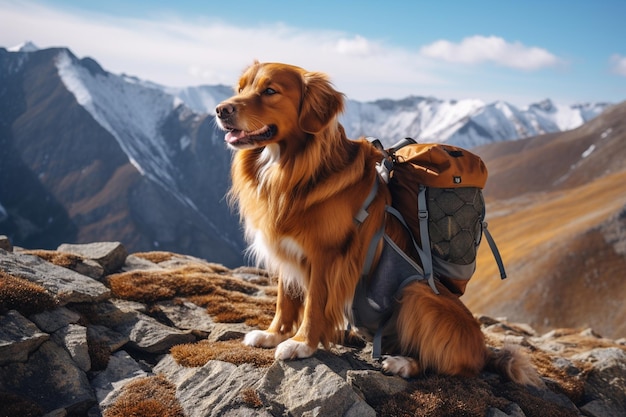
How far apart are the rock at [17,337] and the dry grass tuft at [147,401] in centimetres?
124

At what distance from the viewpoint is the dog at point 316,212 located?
6105 millimetres

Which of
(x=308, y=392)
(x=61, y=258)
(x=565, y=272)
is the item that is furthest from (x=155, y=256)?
(x=565, y=272)

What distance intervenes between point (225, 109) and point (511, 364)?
18.1ft

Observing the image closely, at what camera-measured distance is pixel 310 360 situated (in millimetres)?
6234

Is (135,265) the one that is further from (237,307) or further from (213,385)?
(213,385)

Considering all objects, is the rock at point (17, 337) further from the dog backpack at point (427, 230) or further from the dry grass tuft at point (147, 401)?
the dog backpack at point (427, 230)

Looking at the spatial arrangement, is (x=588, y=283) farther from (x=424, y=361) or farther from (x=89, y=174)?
(x=89, y=174)

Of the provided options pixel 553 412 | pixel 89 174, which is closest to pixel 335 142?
pixel 553 412

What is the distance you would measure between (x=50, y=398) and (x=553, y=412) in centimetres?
662

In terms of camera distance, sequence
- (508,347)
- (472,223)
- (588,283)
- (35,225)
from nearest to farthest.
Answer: (472,223) < (508,347) < (588,283) < (35,225)

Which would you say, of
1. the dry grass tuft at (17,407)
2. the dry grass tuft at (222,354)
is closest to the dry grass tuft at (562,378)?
the dry grass tuft at (222,354)

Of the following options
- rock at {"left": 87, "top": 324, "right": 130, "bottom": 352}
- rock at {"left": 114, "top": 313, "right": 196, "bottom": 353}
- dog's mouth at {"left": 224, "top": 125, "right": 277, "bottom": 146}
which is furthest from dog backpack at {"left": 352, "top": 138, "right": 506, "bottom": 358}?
rock at {"left": 87, "top": 324, "right": 130, "bottom": 352}

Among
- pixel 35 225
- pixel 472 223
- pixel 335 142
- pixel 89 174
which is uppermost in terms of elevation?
pixel 335 142

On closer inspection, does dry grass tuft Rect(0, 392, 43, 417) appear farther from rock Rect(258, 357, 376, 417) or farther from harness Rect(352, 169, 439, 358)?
harness Rect(352, 169, 439, 358)
